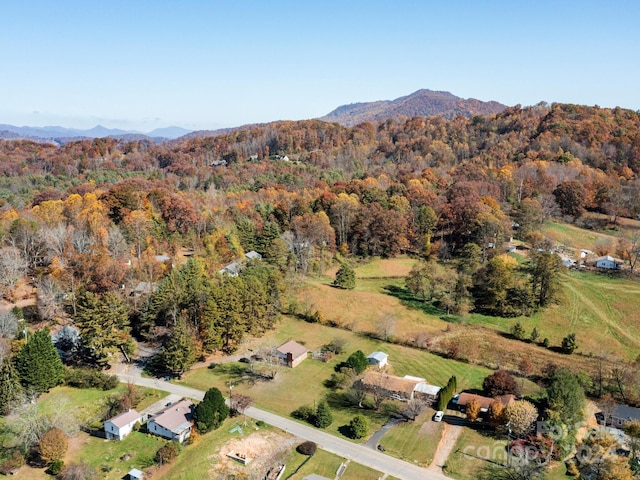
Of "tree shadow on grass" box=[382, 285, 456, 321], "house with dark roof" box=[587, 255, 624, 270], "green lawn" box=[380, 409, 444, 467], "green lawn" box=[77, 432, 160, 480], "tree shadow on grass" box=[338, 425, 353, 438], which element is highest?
"house with dark roof" box=[587, 255, 624, 270]

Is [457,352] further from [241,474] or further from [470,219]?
[470,219]

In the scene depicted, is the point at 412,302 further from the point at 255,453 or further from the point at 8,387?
the point at 8,387

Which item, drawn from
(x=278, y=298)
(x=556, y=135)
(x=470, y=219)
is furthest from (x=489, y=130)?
(x=278, y=298)

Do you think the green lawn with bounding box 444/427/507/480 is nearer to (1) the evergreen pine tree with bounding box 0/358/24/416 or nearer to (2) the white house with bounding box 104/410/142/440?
(2) the white house with bounding box 104/410/142/440

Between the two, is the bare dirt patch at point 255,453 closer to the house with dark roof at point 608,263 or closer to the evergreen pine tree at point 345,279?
the evergreen pine tree at point 345,279

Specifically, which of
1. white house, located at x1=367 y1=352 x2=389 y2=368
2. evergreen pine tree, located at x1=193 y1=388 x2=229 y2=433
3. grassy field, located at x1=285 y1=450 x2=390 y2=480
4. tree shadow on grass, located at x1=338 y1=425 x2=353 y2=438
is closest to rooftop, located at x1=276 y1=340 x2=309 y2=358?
white house, located at x1=367 y1=352 x2=389 y2=368

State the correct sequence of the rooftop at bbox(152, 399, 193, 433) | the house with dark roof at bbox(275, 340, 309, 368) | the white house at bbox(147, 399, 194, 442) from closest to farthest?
the white house at bbox(147, 399, 194, 442)
the rooftop at bbox(152, 399, 193, 433)
the house with dark roof at bbox(275, 340, 309, 368)

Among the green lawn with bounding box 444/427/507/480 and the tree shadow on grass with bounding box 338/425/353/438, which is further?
the tree shadow on grass with bounding box 338/425/353/438
